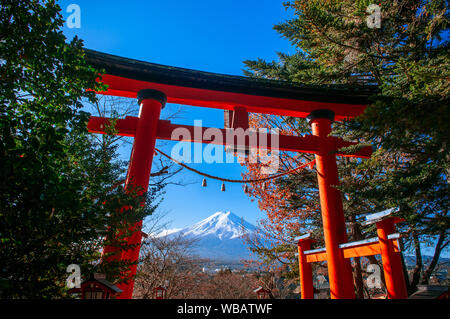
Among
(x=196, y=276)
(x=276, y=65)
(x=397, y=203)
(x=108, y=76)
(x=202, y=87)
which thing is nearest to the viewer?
(x=397, y=203)

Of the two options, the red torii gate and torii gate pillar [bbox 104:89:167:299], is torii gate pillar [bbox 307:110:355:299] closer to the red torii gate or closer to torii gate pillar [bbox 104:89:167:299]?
the red torii gate

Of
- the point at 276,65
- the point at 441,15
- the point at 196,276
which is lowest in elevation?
the point at 196,276

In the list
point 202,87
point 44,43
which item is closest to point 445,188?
point 202,87

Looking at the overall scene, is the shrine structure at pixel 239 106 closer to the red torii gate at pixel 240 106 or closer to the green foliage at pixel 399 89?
the red torii gate at pixel 240 106

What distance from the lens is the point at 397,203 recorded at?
3662mm

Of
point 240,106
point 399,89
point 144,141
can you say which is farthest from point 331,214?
point 144,141

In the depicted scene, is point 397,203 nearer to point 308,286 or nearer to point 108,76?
point 308,286

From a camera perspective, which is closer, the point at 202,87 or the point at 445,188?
the point at 445,188

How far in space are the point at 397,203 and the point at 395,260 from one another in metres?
1.00

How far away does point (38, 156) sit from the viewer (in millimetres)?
1376

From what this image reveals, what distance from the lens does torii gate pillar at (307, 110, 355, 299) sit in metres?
3.84

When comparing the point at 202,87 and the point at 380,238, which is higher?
the point at 202,87

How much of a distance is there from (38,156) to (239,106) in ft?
12.5

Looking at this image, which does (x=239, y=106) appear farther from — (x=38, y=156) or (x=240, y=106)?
(x=38, y=156)
